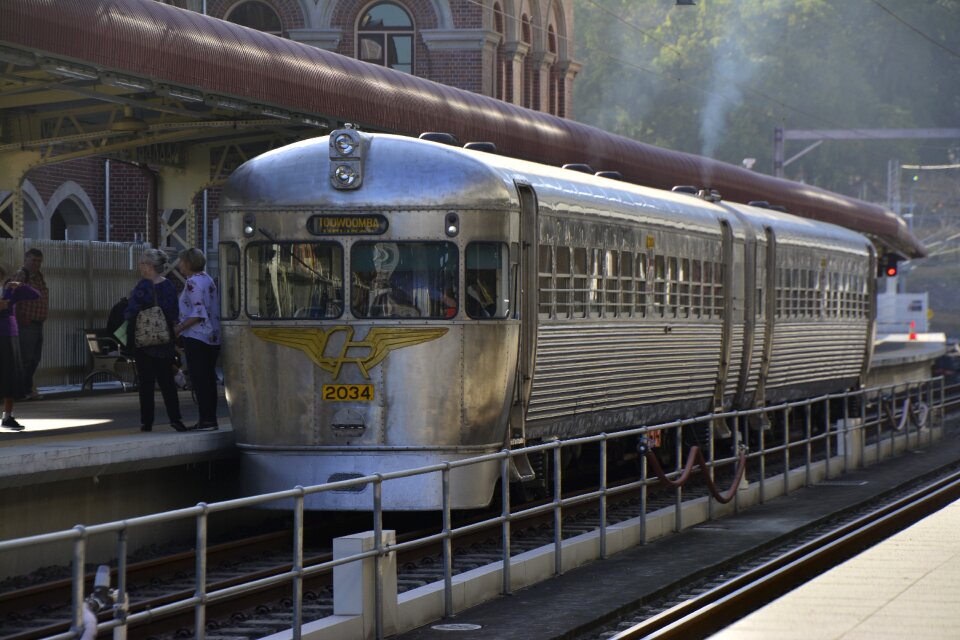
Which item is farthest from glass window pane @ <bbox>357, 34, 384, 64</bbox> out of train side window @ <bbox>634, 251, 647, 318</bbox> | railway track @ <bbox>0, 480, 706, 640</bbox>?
railway track @ <bbox>0, 480, 706, 640</bbox>

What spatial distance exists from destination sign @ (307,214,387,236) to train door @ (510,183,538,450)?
1.30m

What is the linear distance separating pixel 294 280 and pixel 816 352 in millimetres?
13385

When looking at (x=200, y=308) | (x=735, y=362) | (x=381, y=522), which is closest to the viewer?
(x=381, y=522)

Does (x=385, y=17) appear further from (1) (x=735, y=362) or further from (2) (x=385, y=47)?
(1) (x=735, y=362)

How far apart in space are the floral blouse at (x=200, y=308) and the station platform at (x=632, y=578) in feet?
12.2

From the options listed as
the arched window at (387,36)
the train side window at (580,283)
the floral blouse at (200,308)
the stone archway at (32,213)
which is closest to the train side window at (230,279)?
the floral blouse at (200,308)

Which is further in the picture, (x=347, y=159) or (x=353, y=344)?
(x=347, y=159)

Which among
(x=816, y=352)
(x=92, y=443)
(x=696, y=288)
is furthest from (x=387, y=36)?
(x=92, y=443)

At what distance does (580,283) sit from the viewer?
53.1 feet

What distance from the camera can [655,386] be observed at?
18672 millimetres

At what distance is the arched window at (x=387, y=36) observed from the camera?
40000 mm

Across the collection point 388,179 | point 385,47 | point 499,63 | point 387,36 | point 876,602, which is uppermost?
point 387,36

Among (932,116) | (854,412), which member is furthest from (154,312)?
(932,116)

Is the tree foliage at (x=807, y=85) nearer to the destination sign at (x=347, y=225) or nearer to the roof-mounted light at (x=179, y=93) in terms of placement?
the roof-mounted light at (x=179, y=93)
